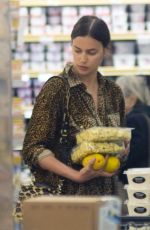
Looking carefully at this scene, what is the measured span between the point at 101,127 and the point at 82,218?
127 centimetres

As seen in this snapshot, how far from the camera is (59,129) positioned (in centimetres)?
320

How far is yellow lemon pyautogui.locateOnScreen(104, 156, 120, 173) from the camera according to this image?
3.14 meters

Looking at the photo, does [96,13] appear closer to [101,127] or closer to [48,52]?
[48,52]

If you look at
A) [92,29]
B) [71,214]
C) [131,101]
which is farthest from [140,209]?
[131,101]

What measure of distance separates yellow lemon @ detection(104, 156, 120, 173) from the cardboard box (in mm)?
1201

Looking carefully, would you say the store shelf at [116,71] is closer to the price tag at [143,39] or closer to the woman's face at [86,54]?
the price tag at [143,39]

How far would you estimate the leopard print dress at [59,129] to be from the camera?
10.4 feet

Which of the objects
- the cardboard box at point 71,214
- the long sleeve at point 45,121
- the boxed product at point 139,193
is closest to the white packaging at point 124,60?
the boxed product at point 139,193

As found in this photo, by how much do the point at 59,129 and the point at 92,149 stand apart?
0.57 feet

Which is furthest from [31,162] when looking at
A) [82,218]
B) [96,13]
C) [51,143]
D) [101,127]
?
[96,13]

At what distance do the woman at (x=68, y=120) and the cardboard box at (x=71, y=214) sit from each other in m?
1.20

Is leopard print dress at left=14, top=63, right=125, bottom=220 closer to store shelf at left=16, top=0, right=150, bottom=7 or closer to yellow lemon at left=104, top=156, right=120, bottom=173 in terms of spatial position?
yellow lemon at left=104, top=156, right=120, bottom=173

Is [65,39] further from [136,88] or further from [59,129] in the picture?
[59,129]

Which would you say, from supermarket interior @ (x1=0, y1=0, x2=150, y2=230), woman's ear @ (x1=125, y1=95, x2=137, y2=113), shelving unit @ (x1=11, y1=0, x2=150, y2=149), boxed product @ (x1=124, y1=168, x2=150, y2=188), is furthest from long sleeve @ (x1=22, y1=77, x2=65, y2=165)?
shelving unit @ (x1=11, y1=0, x2=150, y2=149)
